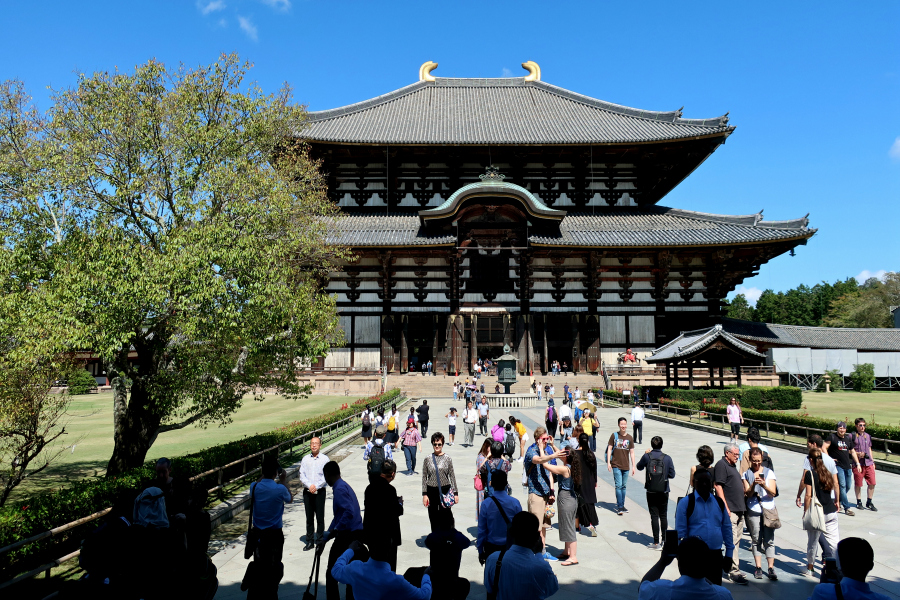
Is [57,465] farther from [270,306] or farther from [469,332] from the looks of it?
[469,332]

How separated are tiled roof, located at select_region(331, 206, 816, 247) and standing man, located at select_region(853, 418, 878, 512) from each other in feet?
77.7

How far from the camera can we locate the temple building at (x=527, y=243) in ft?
115

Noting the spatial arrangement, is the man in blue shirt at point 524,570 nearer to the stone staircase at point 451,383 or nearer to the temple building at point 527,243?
the stone staircase at point 451,383

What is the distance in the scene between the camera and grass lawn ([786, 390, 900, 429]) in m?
21.8

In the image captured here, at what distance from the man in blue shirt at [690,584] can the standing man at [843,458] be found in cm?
842

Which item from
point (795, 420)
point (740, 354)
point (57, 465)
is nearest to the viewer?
point (57, 465)

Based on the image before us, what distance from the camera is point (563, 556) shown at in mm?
7746

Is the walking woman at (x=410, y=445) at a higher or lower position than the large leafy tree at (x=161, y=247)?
lower

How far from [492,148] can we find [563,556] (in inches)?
1334

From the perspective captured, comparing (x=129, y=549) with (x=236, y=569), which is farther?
(x=236, y=569)

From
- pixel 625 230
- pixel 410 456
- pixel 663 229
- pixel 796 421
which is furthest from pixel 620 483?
pixel 663 229

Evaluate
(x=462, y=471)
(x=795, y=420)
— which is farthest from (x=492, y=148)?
(x=462, y=471)

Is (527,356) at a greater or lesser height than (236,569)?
greater

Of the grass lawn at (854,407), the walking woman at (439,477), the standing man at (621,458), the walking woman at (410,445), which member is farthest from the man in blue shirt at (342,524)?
the grass lawn at (854,407)
